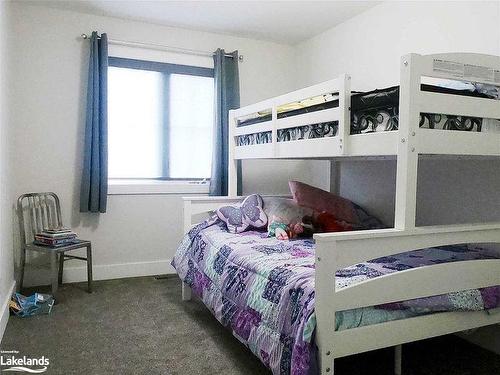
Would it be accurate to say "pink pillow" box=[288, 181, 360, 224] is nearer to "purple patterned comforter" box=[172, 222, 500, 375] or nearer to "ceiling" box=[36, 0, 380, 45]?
"purple patterned comforter" box=[172, 222, 500, 375]

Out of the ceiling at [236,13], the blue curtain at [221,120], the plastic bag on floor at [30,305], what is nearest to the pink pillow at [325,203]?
the blue curtain at [221,120]

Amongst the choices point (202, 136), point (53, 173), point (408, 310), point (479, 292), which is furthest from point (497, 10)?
point (53, 173)

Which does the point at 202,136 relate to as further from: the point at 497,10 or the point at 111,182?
the point at 497,10

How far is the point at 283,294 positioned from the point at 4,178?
6.34 ft

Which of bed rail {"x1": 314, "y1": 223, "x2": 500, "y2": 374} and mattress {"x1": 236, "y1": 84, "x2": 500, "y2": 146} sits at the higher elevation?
mattress {"x1": 236, "y1": 84, "x2": 500, "y2": 146}

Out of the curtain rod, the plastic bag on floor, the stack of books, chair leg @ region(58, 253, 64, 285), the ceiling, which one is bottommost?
the plastic bag on floor

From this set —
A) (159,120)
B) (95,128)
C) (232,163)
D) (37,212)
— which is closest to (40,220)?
(37,212)

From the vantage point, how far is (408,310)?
4.86 ft

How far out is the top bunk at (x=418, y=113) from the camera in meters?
1.51

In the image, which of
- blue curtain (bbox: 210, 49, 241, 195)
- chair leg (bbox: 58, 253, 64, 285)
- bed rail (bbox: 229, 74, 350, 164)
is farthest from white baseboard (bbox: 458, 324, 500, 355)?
chair leg (bbox: 58, 253, 64, 285)

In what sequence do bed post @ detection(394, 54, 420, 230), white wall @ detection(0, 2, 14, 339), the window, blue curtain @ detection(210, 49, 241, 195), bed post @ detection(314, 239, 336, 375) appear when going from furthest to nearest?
1. blue curtain @ detection(210, 49, 241, 195)
2. the window
3. white wall @ detection(0, 2, 14, 339)
4. bed post @ detection(394, 54, 420, 230)
5. bed post @ detection(314, 239, 336, 375)

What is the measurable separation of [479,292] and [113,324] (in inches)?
77.8

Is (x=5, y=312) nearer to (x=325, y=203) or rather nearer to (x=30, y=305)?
(x=30, y=305)

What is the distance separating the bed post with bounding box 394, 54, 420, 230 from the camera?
4.87ft
